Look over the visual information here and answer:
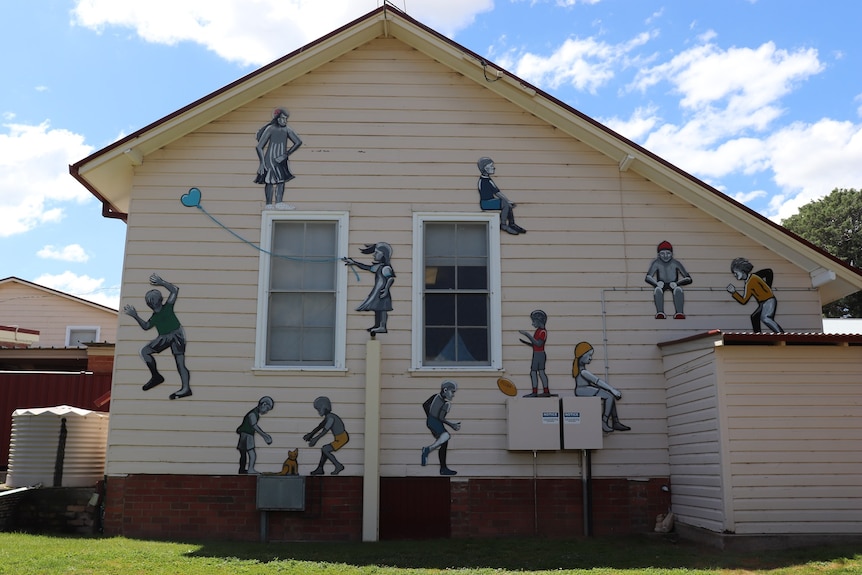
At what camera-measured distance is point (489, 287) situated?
40.3ft

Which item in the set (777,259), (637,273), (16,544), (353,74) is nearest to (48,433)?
(16,544)

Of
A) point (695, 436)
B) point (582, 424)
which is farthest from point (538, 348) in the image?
point (695, 436)

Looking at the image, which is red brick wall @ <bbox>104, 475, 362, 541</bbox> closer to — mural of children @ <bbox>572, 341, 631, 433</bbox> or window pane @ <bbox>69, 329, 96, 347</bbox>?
mural of children @ <bbox>572, 341, 631, 433</bbox>

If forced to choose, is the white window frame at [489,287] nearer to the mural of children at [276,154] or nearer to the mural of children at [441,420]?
the mural of children at [441,420]

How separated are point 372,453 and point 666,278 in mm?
4870

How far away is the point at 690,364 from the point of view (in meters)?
11.3

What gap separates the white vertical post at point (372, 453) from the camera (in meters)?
11.4

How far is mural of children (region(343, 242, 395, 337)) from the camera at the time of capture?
12.1 meters

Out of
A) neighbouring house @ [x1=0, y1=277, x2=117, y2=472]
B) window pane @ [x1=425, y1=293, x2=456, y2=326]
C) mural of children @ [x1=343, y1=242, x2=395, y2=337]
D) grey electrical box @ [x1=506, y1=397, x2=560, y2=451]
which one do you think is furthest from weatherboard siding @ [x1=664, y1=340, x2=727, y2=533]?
neighbouring house @ [x1=0, y1=277, x2=117, y2=472]

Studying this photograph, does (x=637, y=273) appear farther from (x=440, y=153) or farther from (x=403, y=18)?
(x=403, y=18)

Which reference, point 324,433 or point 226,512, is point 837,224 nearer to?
point 324,433

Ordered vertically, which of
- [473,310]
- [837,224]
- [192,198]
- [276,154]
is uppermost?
[837,224]

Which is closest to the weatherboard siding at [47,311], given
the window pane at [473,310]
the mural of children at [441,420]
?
the window pane at [473,310]

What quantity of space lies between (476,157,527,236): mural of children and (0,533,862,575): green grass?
4.36 metres
